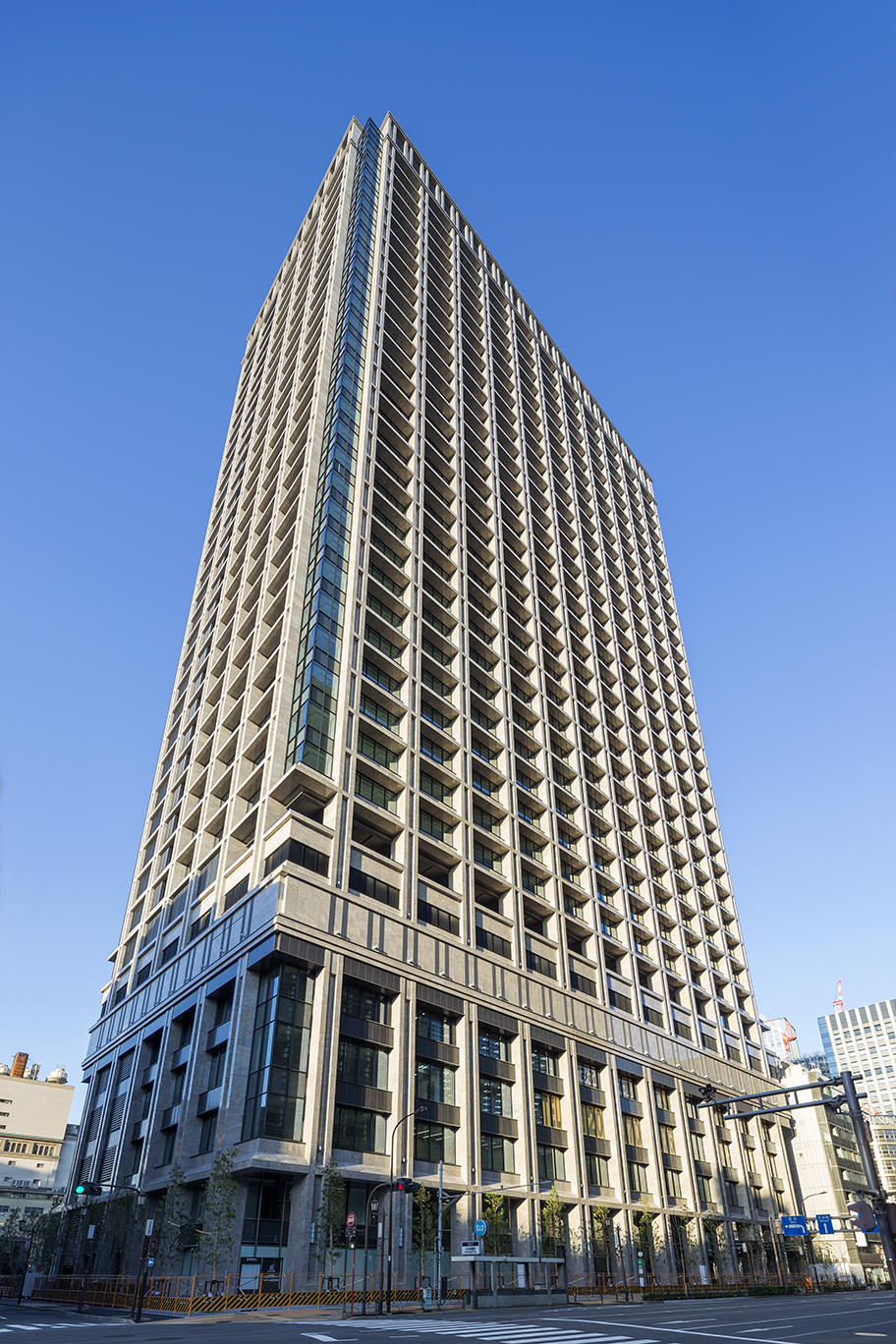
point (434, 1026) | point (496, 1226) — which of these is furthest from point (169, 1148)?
point (496, 1226)

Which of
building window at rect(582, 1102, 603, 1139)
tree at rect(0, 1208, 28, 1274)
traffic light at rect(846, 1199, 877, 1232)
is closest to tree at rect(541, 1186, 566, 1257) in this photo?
building window at rect(582, 1102, 603, 1139)

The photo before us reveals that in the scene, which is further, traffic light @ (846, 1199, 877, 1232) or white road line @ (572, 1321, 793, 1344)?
white road line @ (572, 1321, 793, 1344)

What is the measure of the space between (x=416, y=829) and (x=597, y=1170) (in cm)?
2943

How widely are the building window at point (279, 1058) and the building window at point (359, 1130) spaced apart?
3.18 meters

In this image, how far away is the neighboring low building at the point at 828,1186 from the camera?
340 feet

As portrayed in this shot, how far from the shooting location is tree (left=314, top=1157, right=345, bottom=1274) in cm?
4278

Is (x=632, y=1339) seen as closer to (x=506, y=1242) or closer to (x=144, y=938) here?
(x=506, y=1242)

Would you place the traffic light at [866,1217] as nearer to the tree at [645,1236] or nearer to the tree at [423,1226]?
the tree at [423,1226]

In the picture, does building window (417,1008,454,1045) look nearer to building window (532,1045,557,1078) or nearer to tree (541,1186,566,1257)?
building window (532,1045,557,1078)

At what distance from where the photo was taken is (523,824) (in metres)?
74.1

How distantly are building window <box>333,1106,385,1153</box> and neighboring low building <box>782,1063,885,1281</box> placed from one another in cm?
6988

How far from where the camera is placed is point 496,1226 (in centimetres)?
5209

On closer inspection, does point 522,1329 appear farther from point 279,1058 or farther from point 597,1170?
point 597,1170

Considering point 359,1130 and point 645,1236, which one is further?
point 645,1236
